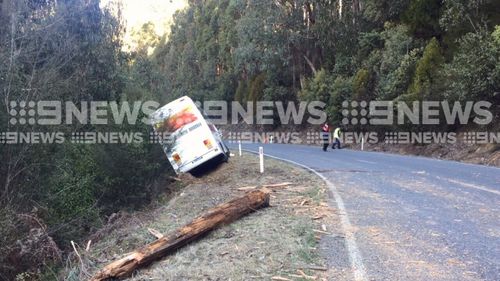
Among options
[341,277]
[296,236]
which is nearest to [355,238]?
[296,236]

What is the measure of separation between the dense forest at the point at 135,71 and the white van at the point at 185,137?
24.9 inches

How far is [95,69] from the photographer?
2312 centimetres

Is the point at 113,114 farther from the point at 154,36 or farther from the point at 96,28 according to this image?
the point at 154,36

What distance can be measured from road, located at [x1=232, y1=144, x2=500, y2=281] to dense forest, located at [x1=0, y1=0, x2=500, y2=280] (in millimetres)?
5969

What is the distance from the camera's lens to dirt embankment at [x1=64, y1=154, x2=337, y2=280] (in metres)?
6.12

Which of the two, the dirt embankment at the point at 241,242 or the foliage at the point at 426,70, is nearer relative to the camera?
the dirt embankment at the point at 241,242

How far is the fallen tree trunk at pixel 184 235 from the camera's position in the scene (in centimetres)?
676

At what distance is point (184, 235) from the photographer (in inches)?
302

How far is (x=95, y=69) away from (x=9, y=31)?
997 cm

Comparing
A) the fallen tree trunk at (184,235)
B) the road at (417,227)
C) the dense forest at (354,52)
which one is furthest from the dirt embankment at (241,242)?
the dense forest at (354,52)

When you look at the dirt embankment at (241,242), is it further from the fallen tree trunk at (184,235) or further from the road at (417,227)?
the road at (417,227)
